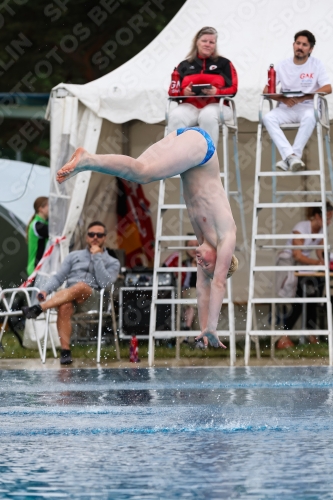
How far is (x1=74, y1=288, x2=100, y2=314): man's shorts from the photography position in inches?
459

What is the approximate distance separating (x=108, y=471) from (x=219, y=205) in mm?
2920

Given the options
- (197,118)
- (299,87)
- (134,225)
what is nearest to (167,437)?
(197,118)

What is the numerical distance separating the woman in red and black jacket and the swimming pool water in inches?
116

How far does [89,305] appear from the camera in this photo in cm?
1175

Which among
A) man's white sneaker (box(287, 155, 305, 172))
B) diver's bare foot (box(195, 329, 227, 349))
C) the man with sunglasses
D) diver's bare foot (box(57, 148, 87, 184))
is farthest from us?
the man with sunglasses

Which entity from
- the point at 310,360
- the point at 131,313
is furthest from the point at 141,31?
the point at 310,360

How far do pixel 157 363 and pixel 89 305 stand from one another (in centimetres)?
113

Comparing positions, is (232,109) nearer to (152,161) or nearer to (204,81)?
(204,81)

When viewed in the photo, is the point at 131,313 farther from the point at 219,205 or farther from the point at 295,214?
the point at 219,205

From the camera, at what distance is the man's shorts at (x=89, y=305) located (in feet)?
38.2

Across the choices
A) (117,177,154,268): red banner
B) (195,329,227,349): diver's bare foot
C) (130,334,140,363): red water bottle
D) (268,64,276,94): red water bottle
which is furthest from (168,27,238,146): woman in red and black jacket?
(195,329,227,349): diver's bare foot

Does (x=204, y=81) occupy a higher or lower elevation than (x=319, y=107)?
higher

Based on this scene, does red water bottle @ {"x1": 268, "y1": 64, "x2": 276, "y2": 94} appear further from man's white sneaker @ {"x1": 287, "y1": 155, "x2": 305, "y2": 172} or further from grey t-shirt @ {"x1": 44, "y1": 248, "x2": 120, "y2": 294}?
grey t-shirt @ {"x1": 44, "y1": 248, "x2": 120, "y2": 294}

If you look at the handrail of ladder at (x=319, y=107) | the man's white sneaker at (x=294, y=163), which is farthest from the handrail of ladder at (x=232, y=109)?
the handrail of ladder at (x=319, y=107)
